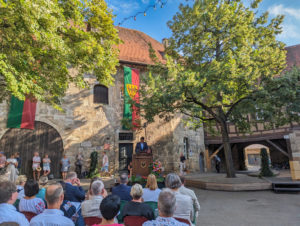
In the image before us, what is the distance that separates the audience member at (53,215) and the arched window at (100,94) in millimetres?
12139

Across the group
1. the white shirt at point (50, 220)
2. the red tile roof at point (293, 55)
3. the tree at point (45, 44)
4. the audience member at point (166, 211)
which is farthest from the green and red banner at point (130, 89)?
the red tile roof at point (293, 55)

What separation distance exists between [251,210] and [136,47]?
1523 centimetres

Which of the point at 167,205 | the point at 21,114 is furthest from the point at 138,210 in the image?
the point at 21,114

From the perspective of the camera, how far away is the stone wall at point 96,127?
41.1ft

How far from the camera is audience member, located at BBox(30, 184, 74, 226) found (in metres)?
2.04

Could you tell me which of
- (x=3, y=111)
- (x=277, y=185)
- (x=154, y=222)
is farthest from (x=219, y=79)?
(x=3, y=111)

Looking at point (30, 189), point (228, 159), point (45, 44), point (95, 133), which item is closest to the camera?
point (30, 189)

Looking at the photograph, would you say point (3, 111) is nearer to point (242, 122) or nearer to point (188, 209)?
point (188, 209)

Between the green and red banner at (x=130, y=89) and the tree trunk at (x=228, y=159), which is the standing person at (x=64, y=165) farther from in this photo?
the tree trunk at (x=228, y=159)

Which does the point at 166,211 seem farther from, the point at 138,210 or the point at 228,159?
the point at 228,159

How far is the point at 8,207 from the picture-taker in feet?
7.14

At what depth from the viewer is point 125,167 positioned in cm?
1392

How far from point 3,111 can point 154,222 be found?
12.6 meters

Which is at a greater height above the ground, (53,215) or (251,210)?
(53,215)
